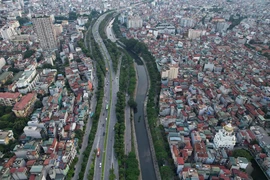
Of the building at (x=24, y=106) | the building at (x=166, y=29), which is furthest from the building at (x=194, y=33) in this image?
the building at (x=24, y=106)

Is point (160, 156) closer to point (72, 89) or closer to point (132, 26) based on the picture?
point (72, 89)

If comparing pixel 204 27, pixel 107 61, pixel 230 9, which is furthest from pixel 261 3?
pixel 107 61

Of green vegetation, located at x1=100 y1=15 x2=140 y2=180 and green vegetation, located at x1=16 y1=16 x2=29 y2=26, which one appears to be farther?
green vegetation, located at x1=16 y1=16 x2=29 y2=26

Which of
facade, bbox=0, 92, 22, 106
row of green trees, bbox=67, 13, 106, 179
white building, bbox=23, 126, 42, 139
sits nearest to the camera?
row of green trees, bbox=67, 13, 106, 179

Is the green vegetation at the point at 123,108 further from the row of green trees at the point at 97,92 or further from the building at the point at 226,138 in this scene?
the building at the point at 226,138

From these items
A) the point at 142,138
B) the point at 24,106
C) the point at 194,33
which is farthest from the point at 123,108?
the point at 194,33

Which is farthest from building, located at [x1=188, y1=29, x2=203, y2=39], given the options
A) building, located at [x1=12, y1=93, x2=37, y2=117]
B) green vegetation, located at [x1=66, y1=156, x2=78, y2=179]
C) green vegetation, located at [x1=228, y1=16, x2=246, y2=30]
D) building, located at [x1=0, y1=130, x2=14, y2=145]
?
building, located at [x1=0, y1=130, x2=14, y2=145]

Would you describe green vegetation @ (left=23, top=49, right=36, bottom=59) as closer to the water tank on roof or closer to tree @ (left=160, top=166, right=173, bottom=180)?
the water tank on roof
